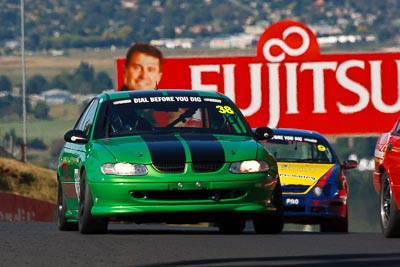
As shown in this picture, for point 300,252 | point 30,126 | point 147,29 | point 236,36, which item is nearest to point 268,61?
point 300,252

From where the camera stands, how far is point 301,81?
160 ft

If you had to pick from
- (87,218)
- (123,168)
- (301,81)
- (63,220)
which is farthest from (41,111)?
(123,168)

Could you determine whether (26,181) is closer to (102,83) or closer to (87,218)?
(87,218)

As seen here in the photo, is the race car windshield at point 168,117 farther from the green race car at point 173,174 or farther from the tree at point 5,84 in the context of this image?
the tree at point 5,84

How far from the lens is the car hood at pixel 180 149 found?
1534 centimetres

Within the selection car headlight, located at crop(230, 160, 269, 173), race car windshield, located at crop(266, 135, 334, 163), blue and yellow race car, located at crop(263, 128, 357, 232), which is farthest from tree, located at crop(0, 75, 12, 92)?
car headlight, located at crop(230, 160, 269, 173)

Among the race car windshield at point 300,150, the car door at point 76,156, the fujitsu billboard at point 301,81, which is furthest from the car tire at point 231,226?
the fujitsu billboard at point 301,81

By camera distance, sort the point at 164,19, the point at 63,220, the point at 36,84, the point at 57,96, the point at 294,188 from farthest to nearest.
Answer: the point at 164,19, the point at 36,84, the point at 57,96, the point at 294,188, the point at 63,220

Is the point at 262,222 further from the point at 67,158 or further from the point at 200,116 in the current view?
the point at 67,158

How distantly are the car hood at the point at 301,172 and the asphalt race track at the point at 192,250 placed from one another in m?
5.02

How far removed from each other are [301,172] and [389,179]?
5385 mm

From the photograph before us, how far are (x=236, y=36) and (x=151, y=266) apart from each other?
454ft

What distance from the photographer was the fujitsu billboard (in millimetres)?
48031

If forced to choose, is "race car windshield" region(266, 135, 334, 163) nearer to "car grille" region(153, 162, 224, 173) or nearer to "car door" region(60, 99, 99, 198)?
"car door" region(60, 99, 99, 198)
